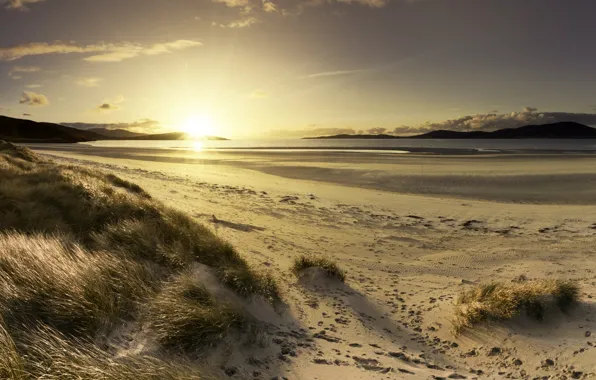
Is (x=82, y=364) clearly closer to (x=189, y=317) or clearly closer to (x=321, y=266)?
(x=189, y=317)

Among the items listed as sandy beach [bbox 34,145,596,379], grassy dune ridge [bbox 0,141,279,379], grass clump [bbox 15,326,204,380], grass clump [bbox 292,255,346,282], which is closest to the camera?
grass clump [bbox 15,326,204,380]

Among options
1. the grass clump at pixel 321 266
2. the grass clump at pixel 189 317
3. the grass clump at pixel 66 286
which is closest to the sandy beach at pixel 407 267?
the grass clump at pixel 321 266

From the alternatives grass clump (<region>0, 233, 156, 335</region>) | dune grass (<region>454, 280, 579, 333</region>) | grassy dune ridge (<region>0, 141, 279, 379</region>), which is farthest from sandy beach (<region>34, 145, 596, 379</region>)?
grass clump (<region>0, 233, 156, 335</region>)

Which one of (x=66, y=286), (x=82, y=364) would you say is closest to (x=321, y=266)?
(x=66, y=286)

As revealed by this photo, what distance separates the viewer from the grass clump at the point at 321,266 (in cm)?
731

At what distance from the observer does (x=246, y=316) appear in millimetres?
4836

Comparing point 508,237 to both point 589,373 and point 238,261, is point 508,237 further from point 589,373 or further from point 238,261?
point 238,261

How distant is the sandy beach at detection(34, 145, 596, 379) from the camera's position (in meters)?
4.46

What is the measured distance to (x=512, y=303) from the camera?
209 inches

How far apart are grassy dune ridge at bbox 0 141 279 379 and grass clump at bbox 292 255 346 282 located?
1457 mm

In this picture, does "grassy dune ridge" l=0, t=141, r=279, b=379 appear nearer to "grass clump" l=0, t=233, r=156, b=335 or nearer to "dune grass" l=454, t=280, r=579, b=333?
"grass clump" l=0, t=233, r=156, b=335

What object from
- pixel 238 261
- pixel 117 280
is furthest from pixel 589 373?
pixel 117 280

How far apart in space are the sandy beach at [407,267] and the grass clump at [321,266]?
0.26 metres

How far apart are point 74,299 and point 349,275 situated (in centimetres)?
545
